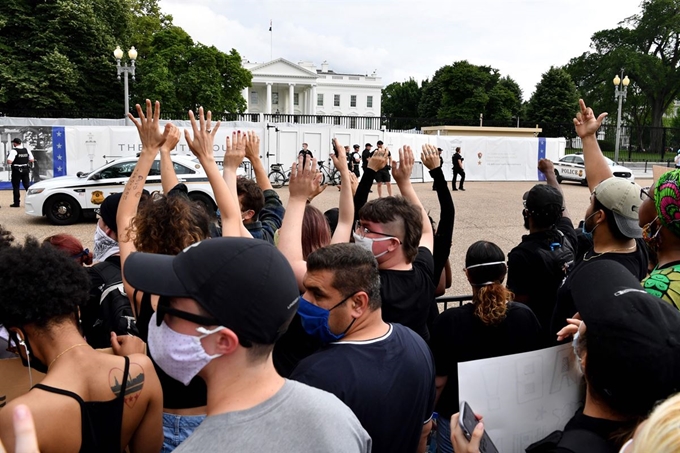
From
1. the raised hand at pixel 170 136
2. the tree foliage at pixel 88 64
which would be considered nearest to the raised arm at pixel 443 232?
the raised hand at pixel 170 136

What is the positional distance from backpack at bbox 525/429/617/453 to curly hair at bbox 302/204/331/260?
1.91 m

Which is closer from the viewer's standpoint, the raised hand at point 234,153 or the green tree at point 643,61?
the raised hand at point 234,153

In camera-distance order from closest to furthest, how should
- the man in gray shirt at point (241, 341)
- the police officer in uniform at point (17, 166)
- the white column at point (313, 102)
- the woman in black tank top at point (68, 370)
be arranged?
the man in gray shirt at point (241, 341), the woman in black tank top at point (68, 370), the police officer in uniform at point (17, 166), the white column at point (313, 102)

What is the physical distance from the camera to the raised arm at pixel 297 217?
2.78 metres

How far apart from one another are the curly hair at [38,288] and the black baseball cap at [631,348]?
182 centimetres

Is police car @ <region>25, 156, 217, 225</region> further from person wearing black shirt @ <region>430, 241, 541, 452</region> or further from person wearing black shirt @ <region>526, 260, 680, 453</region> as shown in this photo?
person wearing black shirt @ <region>526, 260, 680, 453</region>

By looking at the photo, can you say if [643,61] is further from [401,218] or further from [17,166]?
[401,218]

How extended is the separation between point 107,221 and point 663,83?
222ft

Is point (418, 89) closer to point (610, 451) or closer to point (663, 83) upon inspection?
point (663, 83)

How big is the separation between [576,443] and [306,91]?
319 feet

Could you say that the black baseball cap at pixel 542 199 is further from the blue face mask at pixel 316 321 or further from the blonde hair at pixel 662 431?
the blonde hair at pixel 662 431

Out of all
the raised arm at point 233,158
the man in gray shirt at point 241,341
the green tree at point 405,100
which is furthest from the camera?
the green tree at point 405,100

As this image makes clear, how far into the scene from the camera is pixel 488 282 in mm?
2871

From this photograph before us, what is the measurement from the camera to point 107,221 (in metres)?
3.59
